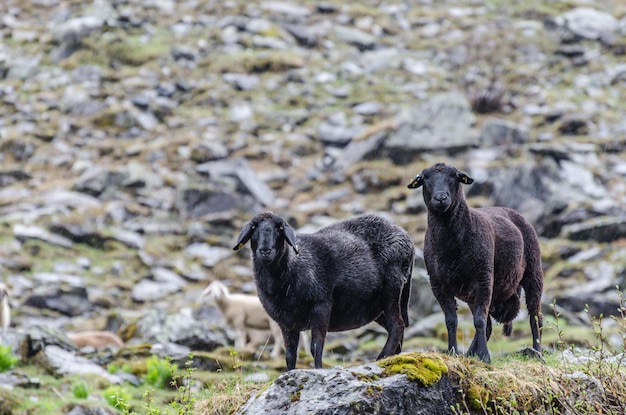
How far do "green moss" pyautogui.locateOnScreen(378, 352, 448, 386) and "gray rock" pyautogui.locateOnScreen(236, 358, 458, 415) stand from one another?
5 centimetres

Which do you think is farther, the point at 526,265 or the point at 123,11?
the point at 123,11

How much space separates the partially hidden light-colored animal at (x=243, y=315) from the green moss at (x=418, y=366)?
11246 millimetres

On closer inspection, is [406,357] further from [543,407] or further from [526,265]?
[526,265]

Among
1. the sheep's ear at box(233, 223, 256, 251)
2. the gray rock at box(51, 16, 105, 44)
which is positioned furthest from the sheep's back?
the gray rock at box(51, 16, 105, 44)

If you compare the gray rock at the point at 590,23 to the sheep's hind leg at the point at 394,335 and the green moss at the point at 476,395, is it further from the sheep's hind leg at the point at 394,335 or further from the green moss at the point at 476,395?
the green moss at the point at 476,395

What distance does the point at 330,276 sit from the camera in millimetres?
8141

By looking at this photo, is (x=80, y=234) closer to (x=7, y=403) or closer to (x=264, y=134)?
(x=264, y=134)

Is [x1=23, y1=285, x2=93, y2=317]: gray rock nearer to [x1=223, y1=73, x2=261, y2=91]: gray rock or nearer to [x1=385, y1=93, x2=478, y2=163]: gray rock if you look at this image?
[x1=385, y1=93, x2=478, y2=163]: gray rock

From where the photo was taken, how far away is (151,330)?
1744 centimetres

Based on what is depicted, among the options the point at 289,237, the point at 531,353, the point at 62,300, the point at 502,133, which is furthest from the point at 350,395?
the point at 502,133

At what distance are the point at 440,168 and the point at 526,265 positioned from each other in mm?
1883

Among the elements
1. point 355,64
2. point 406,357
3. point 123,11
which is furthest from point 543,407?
point 123,11

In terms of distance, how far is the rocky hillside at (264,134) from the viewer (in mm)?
23688

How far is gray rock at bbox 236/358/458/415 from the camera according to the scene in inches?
252
